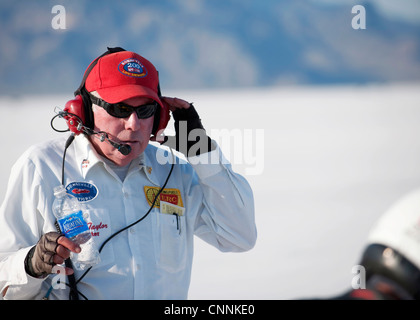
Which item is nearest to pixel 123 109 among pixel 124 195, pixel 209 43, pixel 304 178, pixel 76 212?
pixel 124 195

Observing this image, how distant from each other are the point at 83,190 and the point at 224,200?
0.62 metres

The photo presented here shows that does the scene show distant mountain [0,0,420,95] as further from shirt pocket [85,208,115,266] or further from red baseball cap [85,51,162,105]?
shirt pocket [85,208,115,266]

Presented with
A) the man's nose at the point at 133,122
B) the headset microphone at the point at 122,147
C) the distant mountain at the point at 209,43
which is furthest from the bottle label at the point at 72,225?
the distant mountain at the point at 209,43

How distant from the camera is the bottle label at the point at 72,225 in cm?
236

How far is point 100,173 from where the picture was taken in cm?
267

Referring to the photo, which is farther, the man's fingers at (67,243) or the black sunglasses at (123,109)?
the black sunglasses at (123,109)

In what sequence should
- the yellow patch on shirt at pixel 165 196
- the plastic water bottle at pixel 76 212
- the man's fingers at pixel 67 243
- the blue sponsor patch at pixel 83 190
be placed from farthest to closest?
the yellow patch on shirt at pixel 165 196 → the blue sponsor patch at pixel 83 190 → the plastic water bottle at pixel 76 212 → the man's fingers at pixel 67 243

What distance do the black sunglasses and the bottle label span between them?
497 mm

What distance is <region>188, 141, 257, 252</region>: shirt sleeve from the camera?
2.75 metres

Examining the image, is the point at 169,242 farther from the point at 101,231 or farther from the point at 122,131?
the point at 122,131

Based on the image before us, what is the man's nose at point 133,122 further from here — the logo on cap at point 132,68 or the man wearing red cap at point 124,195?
the logo on cap at point 132,68

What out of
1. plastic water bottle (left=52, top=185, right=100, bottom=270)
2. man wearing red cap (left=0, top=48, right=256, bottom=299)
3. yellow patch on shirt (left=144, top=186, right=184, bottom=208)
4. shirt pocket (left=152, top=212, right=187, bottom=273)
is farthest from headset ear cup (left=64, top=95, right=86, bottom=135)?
shirt pocket (left=152, top=212, right=187, bottom=273)

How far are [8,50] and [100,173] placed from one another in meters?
39.8

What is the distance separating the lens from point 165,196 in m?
2.78
